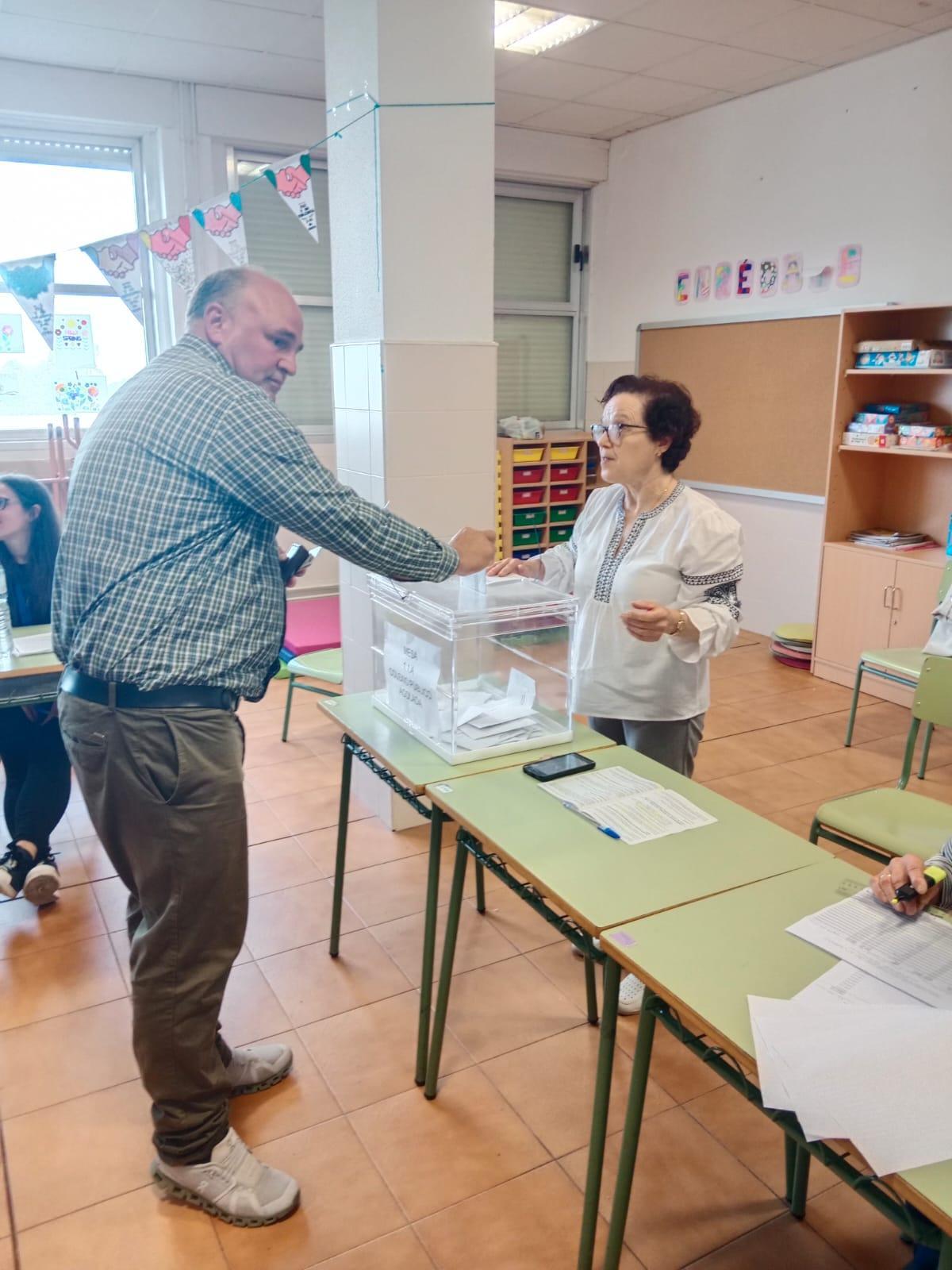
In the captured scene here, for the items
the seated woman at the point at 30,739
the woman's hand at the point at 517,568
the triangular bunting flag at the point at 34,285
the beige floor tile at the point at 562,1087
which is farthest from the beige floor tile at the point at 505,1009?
the triangular bunting flag at the point at 34,285

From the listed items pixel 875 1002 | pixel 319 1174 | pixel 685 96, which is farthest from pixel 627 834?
pixel 685 96

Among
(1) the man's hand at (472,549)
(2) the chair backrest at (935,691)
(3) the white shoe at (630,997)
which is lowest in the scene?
(3) the white shoe at (630,997)

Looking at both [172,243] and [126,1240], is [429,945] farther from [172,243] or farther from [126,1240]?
[172,243]

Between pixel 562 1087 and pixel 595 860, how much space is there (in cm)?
79

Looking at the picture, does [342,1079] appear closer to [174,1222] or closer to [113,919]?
[174,1222]

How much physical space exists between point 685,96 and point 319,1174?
564cm

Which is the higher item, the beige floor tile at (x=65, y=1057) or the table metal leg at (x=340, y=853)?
the table metal leg at (x=340, y=853)

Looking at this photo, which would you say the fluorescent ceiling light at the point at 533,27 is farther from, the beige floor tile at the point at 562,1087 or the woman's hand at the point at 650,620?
the beige floor tile at the point at 562,1087

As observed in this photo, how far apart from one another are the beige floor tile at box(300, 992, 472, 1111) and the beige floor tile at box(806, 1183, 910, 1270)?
0.78 metres

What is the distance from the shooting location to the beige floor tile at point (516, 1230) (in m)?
1.66

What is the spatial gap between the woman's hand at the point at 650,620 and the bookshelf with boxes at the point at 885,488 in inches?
108

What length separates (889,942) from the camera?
1332 millimetres

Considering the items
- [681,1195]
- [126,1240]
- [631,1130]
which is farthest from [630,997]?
[126,1240]

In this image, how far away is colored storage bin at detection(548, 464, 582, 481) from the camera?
20.6 feet
